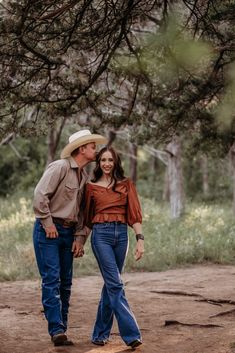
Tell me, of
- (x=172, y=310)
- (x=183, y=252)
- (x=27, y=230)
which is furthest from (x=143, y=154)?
(x=172, y=310)

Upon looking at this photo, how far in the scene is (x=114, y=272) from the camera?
6.23 metres

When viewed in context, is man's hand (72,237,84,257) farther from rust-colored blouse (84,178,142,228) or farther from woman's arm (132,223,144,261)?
woman's arm (132,223,144,261)

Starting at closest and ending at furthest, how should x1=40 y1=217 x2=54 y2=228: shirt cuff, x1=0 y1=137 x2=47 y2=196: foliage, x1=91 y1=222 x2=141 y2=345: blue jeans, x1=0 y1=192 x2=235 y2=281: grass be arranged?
x1=91 y1=222 x2=141 y2=345: blue jeans → x1=40 y1=217 x2=54 y2=228: shirt cuff → x1=0 y1=192 x2=235 y2=281: grass → x1=0 y1=137 x2=47 y2=196: foliage

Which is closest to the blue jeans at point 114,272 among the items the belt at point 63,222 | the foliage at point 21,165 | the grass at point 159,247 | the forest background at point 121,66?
the belt at point 63,222

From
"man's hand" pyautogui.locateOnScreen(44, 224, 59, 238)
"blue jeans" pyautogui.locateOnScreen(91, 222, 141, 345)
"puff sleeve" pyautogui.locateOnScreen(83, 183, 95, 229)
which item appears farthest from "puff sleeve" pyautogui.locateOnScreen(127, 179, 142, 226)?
"man's hand" pyautogui.locateOnScreen(44, 224, 59, 238)

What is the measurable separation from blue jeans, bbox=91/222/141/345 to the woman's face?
506 mm

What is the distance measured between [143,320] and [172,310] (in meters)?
0.71

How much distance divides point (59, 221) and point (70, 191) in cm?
31

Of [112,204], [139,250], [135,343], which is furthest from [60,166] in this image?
[135,343]

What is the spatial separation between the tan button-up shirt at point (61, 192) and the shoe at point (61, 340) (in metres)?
0.99

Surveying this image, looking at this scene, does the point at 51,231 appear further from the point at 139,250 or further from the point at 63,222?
the point at 139,250

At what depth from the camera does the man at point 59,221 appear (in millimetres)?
6387

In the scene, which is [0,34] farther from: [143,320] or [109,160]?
[143,320]

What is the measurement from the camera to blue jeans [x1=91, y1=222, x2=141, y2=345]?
6184 mm
